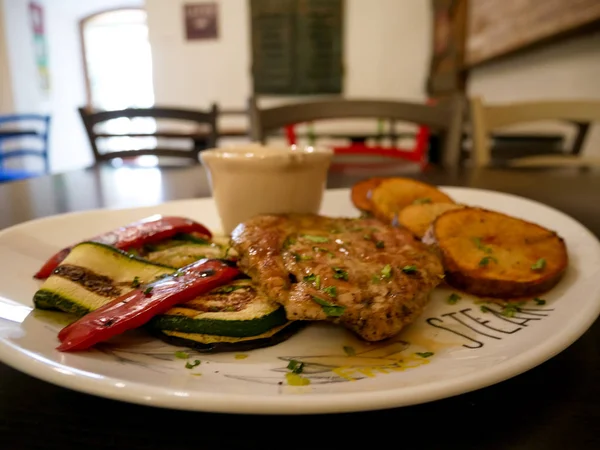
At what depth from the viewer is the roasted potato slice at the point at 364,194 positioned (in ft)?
3.75

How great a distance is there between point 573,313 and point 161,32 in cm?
757

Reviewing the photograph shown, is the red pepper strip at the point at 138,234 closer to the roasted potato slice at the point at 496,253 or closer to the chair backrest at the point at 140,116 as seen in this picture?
the roasted potato slice at the point at 496,253

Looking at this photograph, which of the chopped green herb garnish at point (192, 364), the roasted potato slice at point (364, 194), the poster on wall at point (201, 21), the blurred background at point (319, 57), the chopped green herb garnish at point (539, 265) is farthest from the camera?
the poster on wall at point (201, 21)

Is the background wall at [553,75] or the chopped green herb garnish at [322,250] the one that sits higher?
the background wall at [553,75]

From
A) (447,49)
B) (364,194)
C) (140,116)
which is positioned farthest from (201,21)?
(364,194)

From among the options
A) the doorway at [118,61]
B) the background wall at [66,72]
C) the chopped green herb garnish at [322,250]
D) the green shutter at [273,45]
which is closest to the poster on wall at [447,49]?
the green shutter at [273,45]

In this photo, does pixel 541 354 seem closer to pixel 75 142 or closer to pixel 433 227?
pixel 433 227

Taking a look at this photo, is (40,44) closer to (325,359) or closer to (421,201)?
(421,201)

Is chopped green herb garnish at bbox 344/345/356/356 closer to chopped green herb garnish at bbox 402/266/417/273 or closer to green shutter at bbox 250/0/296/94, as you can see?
chopped green herb garnish at bbox 402/266/417/273

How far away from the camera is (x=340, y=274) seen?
0.57m

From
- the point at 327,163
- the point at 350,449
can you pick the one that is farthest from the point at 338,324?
the point at 327,163

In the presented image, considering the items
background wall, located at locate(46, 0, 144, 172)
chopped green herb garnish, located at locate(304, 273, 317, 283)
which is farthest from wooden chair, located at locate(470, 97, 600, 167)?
background wall, located at locate(46, 0, 144, 172)

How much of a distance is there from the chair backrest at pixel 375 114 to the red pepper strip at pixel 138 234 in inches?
68.1

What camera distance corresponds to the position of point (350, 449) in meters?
0.38
